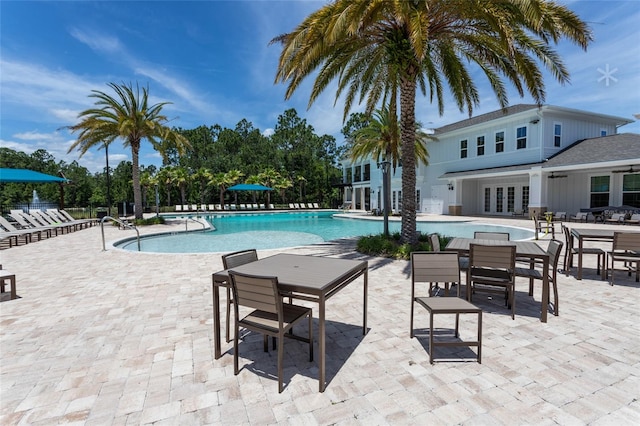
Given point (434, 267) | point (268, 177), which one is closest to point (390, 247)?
point (434, 267)

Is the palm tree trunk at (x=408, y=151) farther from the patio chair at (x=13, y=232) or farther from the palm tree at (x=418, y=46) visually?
the patio chair at (x=13, y=232)

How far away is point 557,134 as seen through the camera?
20422 millimetres

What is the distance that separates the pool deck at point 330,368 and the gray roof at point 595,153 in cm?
1552

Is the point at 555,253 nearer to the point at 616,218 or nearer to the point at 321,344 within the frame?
the point at 321,344

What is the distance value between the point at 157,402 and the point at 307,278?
5.28ft

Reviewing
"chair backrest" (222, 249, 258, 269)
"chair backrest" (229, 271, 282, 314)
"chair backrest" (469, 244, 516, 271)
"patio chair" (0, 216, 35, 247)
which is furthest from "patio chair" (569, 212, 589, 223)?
"patio chair" (0, 216, 35, 247)

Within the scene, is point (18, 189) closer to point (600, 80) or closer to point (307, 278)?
point (307, 278)

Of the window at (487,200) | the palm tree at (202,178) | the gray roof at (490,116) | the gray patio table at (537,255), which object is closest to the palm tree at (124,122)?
the gray patio table at (537,255)

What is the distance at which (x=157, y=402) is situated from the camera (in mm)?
2541

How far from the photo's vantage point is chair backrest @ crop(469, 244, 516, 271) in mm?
4062

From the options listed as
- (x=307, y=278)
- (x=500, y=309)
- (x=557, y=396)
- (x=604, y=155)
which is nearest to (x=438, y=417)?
(x=557, y=396)

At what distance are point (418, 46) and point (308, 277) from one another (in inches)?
206

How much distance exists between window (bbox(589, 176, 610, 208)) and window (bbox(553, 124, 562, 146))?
119 inches

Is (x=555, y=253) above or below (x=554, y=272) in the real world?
above
